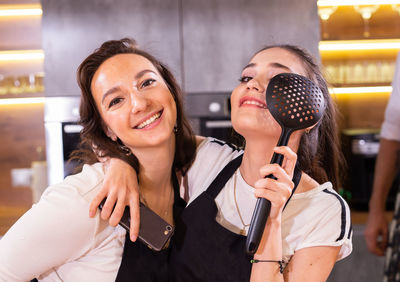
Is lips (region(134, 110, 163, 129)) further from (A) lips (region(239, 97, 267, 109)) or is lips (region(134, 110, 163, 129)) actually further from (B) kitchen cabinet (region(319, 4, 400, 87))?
(B) kitchen cabinet (region(319, 4, 400, 87))

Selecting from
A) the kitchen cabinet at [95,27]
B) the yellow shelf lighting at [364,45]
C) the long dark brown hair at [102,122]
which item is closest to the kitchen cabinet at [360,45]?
the yellow shelf lighting at [364,45]

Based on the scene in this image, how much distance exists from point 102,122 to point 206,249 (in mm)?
440

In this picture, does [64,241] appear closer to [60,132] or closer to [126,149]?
[126,149]

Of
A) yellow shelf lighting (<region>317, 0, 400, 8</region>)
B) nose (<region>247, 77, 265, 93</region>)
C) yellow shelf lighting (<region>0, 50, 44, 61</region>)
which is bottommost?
nose (<region>247, 77, 265, 93</region>)

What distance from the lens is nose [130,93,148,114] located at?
1101mm

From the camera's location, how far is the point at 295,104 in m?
0.83

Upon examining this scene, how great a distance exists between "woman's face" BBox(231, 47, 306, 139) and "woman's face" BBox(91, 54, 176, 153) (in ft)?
0.62

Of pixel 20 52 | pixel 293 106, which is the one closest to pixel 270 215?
pixel 293 106

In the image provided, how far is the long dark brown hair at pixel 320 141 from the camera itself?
1.12 m

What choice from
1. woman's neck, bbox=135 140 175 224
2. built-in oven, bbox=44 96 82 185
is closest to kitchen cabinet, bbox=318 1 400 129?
built-in oven, bbox=44 96 82 185

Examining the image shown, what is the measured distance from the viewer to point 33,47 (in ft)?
11.2

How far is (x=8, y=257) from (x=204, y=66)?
2.08 meters

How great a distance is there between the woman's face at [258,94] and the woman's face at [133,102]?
7.5 inches

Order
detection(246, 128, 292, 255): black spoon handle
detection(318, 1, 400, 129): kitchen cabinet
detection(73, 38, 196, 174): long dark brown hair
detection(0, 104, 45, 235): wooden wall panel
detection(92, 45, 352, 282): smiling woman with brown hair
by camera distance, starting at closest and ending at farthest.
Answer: detection(246, 128, 292, 255): black spoon handle
detection(92, 45, 352, 282): smiling woman with brown hair
detection(73, 38, 196, 174): long dark brown hair
detection(0, 104, 45, 235): wooden wall panel
detection(318, 1, 400, 129): kitchen cabinet
